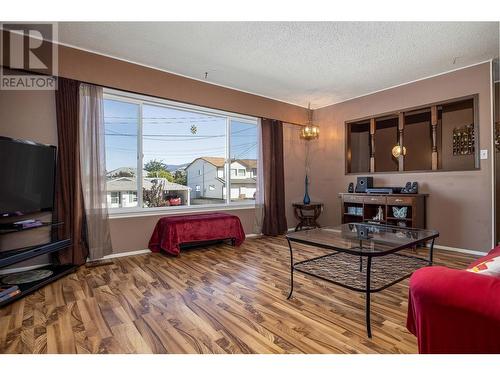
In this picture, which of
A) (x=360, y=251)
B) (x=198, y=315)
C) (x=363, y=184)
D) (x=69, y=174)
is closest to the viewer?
(x=360, y=251)

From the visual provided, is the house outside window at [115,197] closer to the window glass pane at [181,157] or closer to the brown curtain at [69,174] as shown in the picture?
the window glass pane at [181,157]

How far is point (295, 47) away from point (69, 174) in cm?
304

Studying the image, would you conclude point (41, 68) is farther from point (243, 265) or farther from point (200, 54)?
point (243, 265)

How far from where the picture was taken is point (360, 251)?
72.1 inches

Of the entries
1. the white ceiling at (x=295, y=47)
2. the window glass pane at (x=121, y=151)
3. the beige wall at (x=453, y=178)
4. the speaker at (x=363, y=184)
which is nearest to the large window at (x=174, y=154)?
the window glass pane at (x=121, y=151)

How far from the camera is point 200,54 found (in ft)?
10.7

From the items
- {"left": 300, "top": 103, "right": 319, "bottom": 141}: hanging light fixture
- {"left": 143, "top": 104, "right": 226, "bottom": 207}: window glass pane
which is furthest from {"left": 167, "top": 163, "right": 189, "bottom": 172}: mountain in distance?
{"left": 300, "top": 103, "right": 319, "bottom": 141}: hanging light fixture

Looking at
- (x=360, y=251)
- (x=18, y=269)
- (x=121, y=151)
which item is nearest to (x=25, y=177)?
(x=18, y=269)

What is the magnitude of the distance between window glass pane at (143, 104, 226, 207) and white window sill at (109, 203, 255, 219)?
0.41 feet

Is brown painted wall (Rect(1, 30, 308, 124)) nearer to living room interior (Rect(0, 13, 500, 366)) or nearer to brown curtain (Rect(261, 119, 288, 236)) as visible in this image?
living room interior (Rect(0, 13, 500, 366))

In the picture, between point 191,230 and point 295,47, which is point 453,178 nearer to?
point 295,47

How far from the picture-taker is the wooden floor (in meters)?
1.57

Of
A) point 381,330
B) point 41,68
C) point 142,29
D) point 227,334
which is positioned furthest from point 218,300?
point 41,68

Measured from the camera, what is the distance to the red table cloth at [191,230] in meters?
3.50
